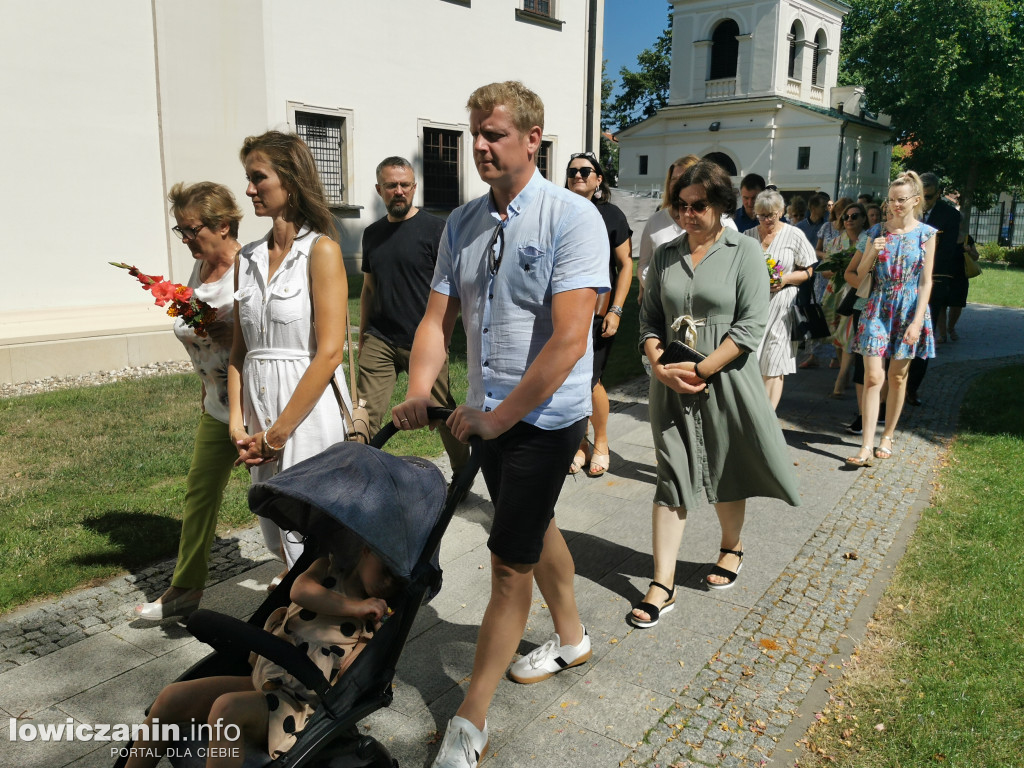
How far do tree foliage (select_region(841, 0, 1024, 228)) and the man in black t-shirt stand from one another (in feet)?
134

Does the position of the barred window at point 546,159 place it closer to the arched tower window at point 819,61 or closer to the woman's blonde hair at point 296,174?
the woman's blonde hair at point 296,174

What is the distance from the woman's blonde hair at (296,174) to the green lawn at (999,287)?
19.1 metres

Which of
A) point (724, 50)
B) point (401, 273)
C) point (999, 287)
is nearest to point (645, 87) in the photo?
point (724, 50)

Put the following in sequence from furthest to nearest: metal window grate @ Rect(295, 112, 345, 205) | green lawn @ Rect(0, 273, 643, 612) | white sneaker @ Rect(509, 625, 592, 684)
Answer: metal window grate @ Rect(295, 112, 345, 205) → green lawn @ Rect(0, 273, 643, 612) → white sneaker @ Rect(509, 625, 592, 684)

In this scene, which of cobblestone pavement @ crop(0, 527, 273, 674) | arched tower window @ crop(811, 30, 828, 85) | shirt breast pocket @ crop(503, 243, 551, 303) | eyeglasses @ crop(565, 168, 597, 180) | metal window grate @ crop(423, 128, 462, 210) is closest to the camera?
shirt breast pocket @ crop(503, 243, 551, 303)

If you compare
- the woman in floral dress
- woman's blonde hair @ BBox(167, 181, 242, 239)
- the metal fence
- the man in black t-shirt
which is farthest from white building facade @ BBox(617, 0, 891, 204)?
woman's blonde hair @ BBox(167, 181, 242, 239)

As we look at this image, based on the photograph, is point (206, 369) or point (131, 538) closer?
point (206, 369)

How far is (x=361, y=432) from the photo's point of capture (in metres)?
3.55

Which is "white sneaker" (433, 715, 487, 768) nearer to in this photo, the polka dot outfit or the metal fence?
the polka dot outfit

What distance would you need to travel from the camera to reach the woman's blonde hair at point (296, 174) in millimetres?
3299

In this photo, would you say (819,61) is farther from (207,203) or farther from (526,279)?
(526,279)

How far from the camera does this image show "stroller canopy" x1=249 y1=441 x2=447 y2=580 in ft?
7.38

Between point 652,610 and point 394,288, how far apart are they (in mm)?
2683

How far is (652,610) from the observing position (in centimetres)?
414
